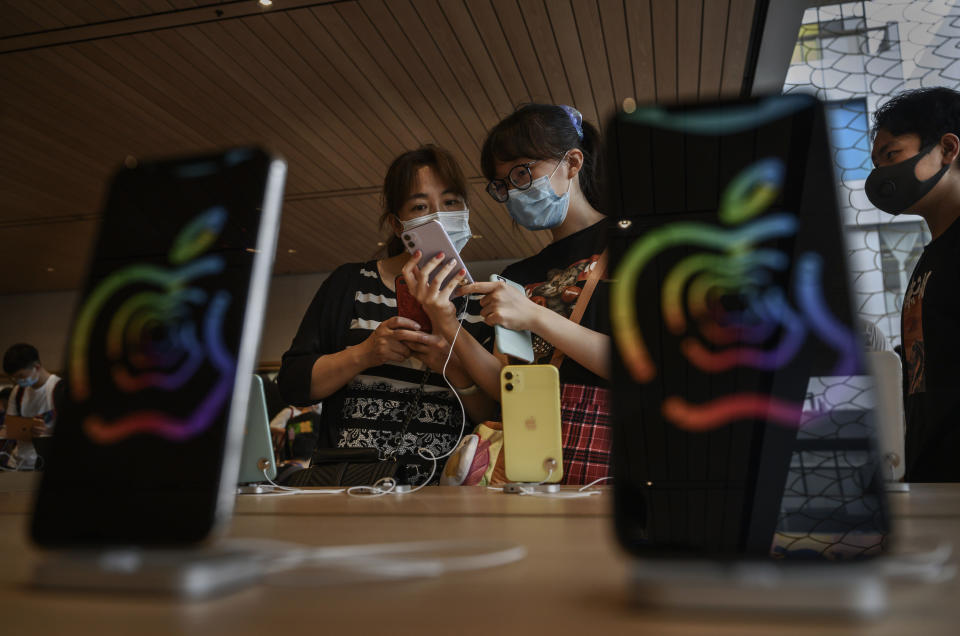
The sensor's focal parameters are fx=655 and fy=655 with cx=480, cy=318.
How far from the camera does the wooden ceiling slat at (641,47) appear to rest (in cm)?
300

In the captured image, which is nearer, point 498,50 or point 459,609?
point 459,609

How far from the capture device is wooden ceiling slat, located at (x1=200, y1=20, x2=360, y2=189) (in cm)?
314

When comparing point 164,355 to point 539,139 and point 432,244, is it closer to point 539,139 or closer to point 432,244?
point 432,244

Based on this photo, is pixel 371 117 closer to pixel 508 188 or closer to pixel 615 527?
pixel 508 188

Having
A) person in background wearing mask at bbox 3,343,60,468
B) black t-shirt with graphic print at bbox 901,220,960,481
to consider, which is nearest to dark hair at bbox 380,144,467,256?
black t-shirt with graphic print at bbox 901,220,960,481

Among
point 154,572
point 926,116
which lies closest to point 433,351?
point 154,572

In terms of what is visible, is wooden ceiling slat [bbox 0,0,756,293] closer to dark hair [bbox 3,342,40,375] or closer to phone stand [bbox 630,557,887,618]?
dark hair [bbox 3,342,40,375]

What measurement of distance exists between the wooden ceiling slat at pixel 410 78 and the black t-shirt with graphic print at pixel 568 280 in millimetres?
2065

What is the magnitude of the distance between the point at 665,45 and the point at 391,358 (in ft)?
8.83

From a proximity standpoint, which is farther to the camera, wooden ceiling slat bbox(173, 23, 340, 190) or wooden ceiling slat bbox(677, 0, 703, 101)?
wooden ceiling slat bbox(173, 23, 340, 190)

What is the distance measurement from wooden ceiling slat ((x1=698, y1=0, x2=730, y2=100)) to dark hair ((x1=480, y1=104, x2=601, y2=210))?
1.62 meters

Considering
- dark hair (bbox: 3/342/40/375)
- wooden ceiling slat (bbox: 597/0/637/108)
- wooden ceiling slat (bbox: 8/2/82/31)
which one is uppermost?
wooden ceiling slat (bbox: 597/0/637/108)

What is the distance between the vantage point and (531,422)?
110 cm

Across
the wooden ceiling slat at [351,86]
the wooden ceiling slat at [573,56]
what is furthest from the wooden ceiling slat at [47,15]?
the wooden ceiling slat at [573,56]
